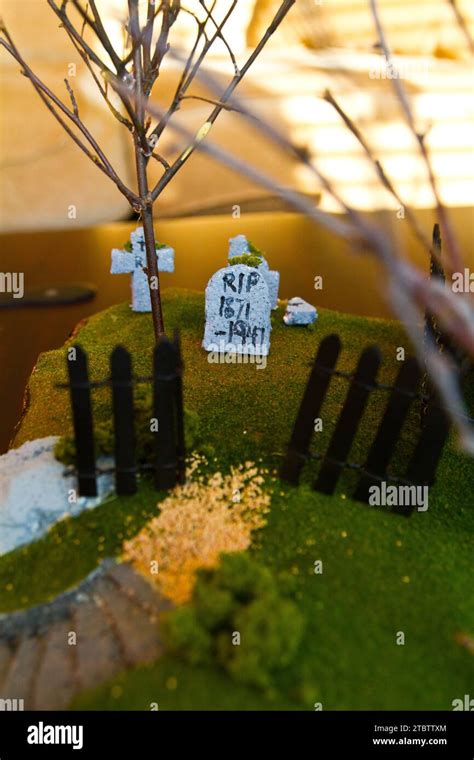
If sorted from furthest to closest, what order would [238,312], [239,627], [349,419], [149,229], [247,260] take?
1. [247,260]
2. [238,312]
3. [149,229]
4. [349,419]
5. [239,627]

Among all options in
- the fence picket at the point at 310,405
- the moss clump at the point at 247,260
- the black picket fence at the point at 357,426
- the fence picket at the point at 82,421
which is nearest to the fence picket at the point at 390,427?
the black picket fence at the point at 357,426

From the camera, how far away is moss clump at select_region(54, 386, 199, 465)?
10.6ft

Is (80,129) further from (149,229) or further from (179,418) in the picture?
(179,418)

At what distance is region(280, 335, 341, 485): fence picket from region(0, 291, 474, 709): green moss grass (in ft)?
0.29

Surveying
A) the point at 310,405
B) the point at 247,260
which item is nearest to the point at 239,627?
the point at 310,405

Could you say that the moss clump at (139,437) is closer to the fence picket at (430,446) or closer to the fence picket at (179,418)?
the fence picket at (179,418)

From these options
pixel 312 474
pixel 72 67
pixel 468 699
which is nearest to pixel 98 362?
pixel 312 474

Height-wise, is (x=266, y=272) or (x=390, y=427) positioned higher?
(x=266, y=272)

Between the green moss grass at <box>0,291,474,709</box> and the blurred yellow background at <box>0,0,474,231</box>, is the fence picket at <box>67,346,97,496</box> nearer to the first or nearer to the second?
the green moss grass at <box>0,291,474,709</box>

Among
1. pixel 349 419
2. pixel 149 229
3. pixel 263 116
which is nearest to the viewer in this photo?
pixel 349 419

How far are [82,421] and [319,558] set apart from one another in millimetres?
1274

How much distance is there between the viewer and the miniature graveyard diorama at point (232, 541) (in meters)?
2.41

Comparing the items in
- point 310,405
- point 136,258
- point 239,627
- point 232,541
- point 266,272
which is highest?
point 136,258

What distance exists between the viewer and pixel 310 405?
3.15 m
